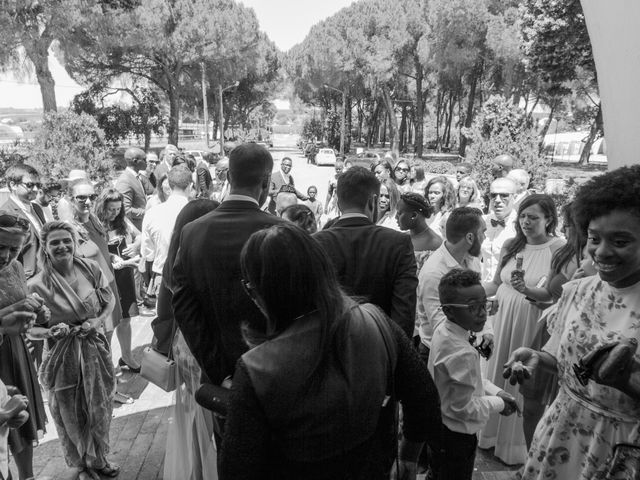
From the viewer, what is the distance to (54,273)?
3344mm

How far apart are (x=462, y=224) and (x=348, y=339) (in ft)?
7.27

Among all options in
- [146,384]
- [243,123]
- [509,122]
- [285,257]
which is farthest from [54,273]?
[243,123]

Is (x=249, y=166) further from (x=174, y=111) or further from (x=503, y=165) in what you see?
(x=174, y=111)

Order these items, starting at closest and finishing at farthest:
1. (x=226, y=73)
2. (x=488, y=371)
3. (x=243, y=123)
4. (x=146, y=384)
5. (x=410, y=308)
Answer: (x=410, y=308)
(x=488, y=371)
(x=146, y=384)
(x=226, y=73)
(x=243, y=123)

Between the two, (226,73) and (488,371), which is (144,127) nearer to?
(226,73)

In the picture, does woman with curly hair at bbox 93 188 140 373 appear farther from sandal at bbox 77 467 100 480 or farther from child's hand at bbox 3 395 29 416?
child's hand at bbox 3 395 29 416

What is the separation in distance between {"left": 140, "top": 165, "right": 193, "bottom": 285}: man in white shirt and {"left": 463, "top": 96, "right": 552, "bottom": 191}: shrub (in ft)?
33.6

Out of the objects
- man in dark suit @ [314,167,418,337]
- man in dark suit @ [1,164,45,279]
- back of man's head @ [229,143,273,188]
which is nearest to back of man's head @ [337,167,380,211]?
man in dark suit @ [314,167,418,337]

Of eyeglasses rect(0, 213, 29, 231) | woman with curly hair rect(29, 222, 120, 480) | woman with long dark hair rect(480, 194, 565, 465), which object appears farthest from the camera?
woman with long dark hair rect(480, 194, 565, 465)

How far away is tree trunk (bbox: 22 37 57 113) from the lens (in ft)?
62.0

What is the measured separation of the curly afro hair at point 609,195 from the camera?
1857 millimetres

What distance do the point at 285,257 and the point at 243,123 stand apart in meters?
54.8

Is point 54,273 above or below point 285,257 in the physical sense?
below

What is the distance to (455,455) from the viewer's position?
8.79 ft
